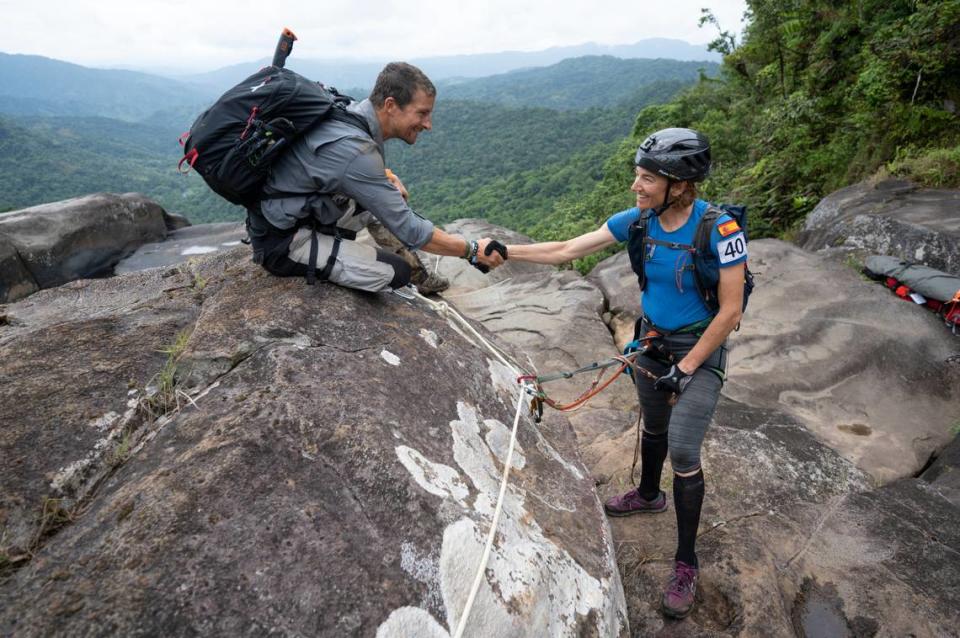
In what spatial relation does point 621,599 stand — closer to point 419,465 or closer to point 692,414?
point 692,414

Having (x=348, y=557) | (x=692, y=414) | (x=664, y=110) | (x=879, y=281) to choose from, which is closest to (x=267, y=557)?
(x=348, y=557)

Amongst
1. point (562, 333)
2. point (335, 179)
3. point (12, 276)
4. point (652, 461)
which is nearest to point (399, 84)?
point (335, 179)

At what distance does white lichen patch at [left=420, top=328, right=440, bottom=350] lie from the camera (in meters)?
3.72

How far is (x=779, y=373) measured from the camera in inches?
258

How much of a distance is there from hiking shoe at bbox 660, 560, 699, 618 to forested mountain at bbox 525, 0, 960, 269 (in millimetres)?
10405

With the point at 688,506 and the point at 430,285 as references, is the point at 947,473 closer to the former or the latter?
the point at 688,506

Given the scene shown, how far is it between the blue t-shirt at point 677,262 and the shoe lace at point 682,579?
1.53 m

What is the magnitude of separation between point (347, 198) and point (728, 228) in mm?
2350

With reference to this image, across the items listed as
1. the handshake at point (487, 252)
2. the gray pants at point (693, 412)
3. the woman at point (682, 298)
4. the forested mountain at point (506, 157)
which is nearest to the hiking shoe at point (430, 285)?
the handshake at point (487, 252)

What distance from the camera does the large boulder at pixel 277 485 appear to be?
1.98 metres

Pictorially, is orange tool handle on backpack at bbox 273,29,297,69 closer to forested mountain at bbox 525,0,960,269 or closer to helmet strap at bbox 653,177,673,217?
helmet strap at bbox 653,177,673,217

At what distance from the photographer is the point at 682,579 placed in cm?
347

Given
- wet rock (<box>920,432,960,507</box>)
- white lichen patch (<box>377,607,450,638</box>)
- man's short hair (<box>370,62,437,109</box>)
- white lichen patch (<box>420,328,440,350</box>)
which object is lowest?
wet rock (<box>920,432,960,507</box>)

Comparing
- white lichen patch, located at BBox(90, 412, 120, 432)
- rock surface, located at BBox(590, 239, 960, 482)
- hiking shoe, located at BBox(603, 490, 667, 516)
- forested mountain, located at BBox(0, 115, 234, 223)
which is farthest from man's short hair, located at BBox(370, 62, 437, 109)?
forested mountain, located at BBox(0, 115, 234, 223)
